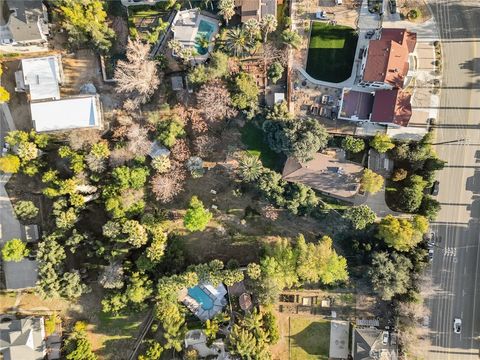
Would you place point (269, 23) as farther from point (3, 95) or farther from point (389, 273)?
point (3, 95)

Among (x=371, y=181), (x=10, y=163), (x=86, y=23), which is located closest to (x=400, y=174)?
(x=371, y=181)

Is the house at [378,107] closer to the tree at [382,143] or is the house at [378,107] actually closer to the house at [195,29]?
the tree at [382,143]

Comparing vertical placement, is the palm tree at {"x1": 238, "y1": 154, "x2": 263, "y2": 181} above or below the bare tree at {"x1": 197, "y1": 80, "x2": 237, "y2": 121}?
below

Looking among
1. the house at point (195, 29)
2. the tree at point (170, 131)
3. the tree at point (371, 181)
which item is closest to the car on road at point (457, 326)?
the tree at point (371, 181)

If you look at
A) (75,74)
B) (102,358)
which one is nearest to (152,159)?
(75,74)

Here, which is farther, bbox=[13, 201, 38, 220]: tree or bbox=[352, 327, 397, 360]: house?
bbox=[13, 201, 38, 220]: tree

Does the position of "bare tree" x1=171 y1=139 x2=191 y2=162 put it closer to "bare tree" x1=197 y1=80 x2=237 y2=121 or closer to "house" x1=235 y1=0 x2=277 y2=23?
"bare tree" x1=197 y1=80 x2=237 y2=121

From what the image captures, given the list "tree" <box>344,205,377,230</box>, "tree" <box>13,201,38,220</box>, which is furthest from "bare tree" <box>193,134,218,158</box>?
"tree" <box>13,201,38,220</box>
